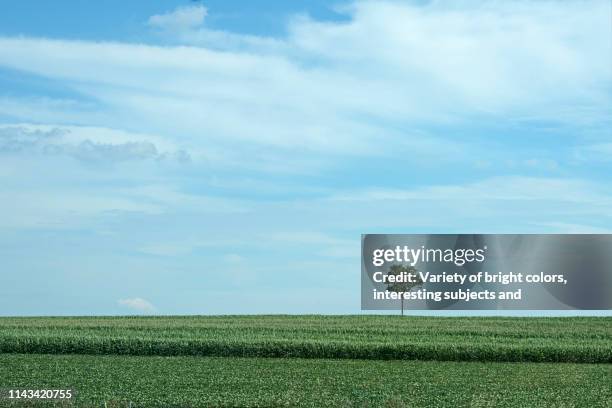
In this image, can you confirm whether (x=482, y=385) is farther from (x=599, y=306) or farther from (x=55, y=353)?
(x=599, y=306)

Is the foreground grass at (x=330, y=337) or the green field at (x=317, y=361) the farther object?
the foreground grass at (x=330, y=337)

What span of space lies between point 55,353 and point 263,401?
701 inches

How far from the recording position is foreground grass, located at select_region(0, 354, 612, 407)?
72.7 feet

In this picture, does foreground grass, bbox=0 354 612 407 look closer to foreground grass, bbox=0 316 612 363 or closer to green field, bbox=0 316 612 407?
green field, bbox=0 316 612 407

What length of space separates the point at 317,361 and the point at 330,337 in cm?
716

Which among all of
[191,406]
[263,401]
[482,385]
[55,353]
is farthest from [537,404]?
[55,353]

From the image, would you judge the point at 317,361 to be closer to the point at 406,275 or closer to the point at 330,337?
the point at 330,337

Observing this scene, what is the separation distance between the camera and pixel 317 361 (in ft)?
108

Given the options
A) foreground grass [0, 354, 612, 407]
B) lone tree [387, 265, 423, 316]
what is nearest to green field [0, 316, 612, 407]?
foreground grass [0, 354, 612, 407]

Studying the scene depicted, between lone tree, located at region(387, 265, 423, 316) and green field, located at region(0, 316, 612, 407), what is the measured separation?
2.20 m

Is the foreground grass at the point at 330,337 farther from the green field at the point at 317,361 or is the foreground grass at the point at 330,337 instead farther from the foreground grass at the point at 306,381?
the foreground grass at the point at 306,381

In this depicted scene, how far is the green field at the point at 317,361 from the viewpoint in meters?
23.1

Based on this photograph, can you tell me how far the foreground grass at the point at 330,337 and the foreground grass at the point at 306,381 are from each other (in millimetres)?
1880

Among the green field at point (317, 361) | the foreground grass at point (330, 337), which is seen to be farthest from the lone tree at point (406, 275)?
the green field at point (317, 361)
